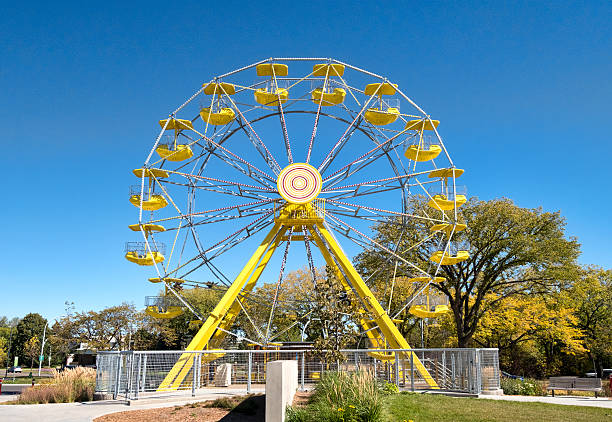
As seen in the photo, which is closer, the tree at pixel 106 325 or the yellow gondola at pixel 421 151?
the yellow gondola at pixel 421 151

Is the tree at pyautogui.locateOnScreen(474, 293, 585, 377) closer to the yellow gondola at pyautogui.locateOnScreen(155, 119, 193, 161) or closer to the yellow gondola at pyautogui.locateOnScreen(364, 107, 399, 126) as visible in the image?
the yellow gondola at pyautogui.locateOnScreen(364, 107, 399, 126)

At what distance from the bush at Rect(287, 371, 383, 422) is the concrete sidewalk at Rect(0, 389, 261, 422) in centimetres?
562

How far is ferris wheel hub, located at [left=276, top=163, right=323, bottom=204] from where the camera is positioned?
2402cm

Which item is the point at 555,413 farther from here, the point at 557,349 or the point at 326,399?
the point at 557,349

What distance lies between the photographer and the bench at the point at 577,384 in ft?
64.5

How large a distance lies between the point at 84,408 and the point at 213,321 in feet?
24.7

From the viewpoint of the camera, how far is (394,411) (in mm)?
12227

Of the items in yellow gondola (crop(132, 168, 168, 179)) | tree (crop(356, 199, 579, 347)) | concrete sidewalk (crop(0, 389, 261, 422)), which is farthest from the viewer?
tree (crop(356, 199, 579, 347))

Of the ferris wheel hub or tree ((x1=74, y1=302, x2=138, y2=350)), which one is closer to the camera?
the ferris wheel hub

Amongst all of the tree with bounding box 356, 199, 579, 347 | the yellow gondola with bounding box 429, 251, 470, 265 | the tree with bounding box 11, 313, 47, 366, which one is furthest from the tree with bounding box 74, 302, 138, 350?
the tree with bounding box 11, 313, 47, 366

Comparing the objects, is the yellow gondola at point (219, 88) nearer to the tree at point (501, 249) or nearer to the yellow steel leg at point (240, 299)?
the yellow steel leg at point (240, 299)

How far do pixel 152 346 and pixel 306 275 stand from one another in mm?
20114

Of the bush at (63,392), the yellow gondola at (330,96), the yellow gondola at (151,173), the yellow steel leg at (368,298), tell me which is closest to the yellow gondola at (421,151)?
the yellow gondola at (330,96)

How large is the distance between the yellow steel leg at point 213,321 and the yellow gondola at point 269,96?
638 cm
